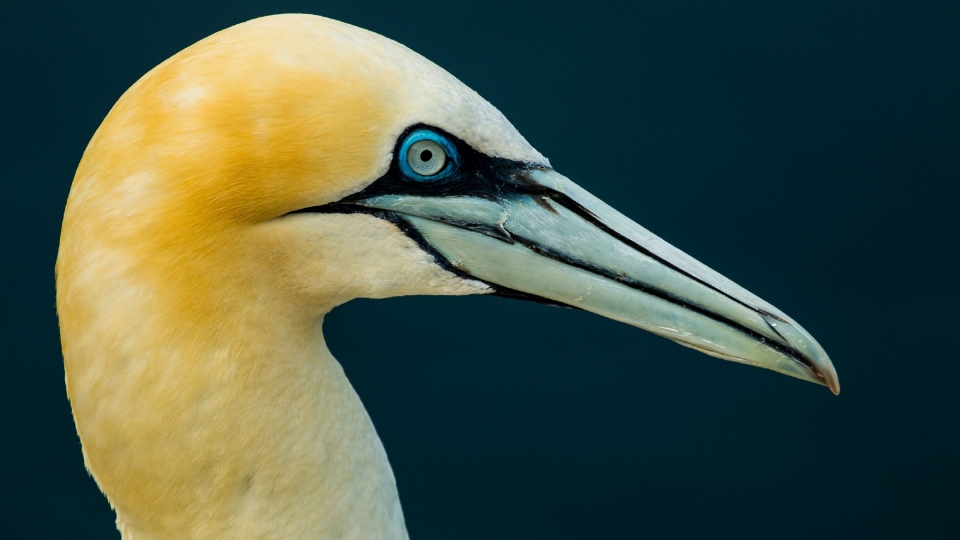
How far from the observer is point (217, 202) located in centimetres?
162

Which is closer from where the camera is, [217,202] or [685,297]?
[217,202]

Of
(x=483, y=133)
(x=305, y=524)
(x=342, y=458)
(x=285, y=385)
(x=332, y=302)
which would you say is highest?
(x=483, y=133)

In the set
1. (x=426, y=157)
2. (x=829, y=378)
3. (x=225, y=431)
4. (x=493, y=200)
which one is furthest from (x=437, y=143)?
(x=829, y=378)

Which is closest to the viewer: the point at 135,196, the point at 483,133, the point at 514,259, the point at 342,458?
the point at 135,196

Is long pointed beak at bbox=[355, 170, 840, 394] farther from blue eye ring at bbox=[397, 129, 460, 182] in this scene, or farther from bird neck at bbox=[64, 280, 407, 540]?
bird neck at bbox=[64, 280, 407, 540]

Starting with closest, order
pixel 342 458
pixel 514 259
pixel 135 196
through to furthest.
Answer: pixel 135 196
pixel 514 259
pixel 342 458

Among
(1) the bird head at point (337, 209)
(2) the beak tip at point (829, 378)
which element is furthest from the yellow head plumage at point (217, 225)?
(2) the beak tip at point (829, 378)

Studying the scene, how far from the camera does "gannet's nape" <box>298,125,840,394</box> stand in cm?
177

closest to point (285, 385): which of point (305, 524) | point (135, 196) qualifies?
point (305, 524)

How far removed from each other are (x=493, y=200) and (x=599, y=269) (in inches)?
9.3

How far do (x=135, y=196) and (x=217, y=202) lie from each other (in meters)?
0.13

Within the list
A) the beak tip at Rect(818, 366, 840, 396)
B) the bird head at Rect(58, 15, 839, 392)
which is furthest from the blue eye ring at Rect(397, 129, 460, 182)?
the beak tip at Rect(818, 366, 840, 396)

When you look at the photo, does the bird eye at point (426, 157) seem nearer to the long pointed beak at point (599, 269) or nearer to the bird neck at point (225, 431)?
the long pointed beak at point (599, 269)

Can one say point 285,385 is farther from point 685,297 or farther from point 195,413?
point 685,297
